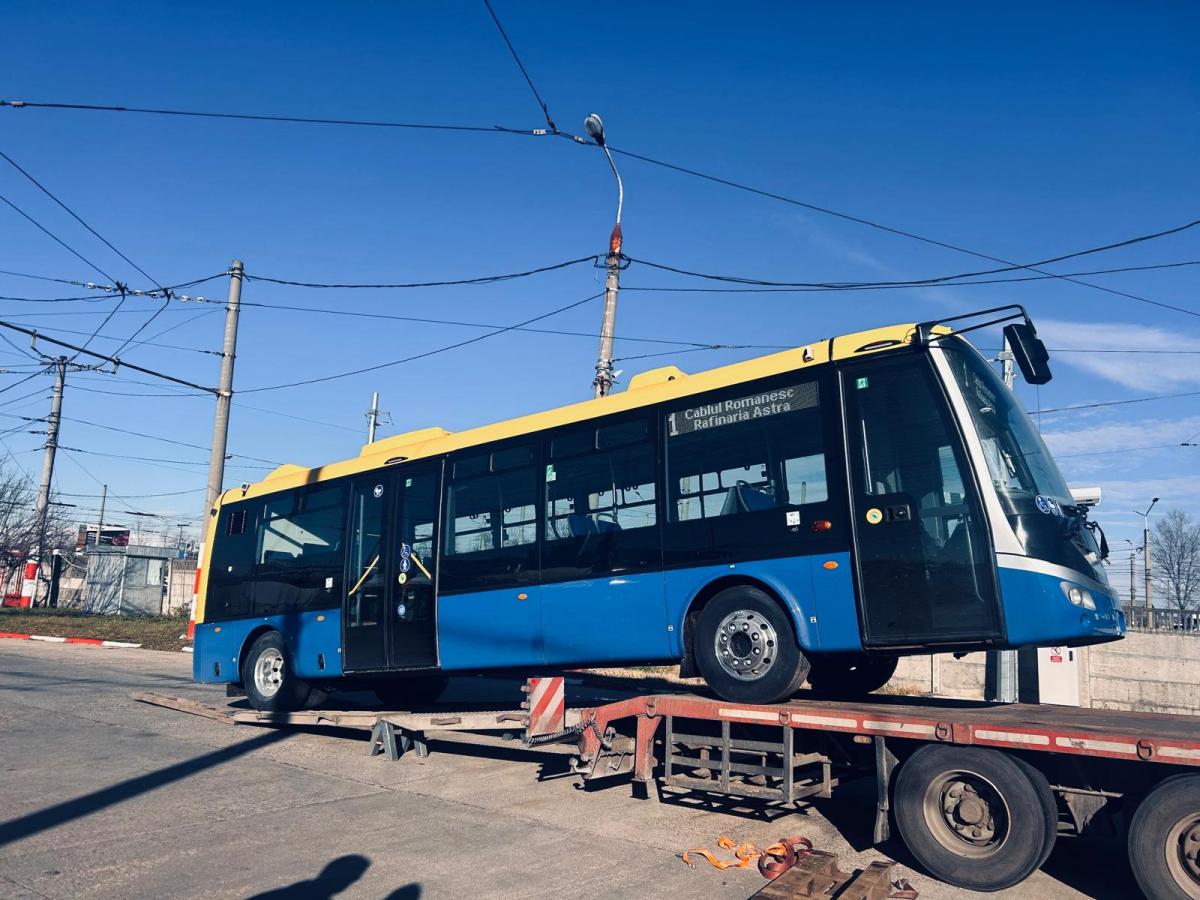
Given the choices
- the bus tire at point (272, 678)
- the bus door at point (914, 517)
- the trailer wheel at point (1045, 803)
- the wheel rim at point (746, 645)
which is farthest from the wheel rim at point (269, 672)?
the trailer wheel at point (1045, 803)

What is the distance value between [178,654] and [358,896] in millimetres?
20515

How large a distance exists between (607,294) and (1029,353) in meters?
9.88

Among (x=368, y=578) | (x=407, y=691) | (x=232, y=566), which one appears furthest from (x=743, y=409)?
(x=232, y=566)

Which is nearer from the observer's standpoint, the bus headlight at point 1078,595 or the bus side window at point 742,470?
the bus headlight at point 1078,595

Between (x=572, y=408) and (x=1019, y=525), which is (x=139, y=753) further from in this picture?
(x=1019, y=525)

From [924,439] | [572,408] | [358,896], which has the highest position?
[572,408]

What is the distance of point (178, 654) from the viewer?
2403cm

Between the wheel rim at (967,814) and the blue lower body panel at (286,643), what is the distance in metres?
7.73

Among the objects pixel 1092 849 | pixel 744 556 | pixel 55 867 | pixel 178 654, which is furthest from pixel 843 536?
pixel 178 654

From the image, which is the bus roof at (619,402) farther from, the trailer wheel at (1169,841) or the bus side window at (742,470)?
the trailer wheel at (1169,841)

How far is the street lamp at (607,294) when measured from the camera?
15789 millimetres

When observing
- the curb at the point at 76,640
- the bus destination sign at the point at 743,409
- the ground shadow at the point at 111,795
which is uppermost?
the bus destination sign at the point at 743,409

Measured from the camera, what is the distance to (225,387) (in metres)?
21.7

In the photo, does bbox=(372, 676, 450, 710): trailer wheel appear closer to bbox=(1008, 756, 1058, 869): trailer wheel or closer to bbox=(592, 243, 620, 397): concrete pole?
bbox=(592, 243, 620, 397): concrete pole
